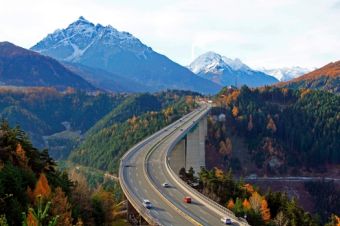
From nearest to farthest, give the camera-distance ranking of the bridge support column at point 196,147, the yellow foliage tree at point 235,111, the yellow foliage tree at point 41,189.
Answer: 1. the yellow foliage tree at point 41,189
2. the bridge support column at point 196,147
3. the yellow foliage tree at point 235,111

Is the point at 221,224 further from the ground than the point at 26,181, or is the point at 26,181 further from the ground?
the point at 26,181

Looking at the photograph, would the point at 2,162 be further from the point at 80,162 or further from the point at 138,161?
the point at 80,162

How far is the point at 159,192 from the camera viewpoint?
63344 mm

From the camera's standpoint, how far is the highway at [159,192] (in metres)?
50.8

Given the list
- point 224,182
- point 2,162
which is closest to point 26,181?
point 2,162

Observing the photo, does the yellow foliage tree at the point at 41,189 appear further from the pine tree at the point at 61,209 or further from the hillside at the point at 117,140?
the hillside at the point at 117,140

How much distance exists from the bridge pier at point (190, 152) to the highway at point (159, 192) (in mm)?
9833

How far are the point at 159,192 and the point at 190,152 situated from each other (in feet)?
210

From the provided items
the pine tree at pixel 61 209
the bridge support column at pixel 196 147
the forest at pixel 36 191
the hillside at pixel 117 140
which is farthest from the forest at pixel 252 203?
the hillside at pixel 117 140

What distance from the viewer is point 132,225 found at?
179ft

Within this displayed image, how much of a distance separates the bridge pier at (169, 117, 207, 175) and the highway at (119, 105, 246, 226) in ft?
32.3

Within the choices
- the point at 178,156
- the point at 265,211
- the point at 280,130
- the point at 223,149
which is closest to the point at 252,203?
the point at 265,211

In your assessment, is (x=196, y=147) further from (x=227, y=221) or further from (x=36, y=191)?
(x=36, y=191)

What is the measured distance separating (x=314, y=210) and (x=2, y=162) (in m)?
111
